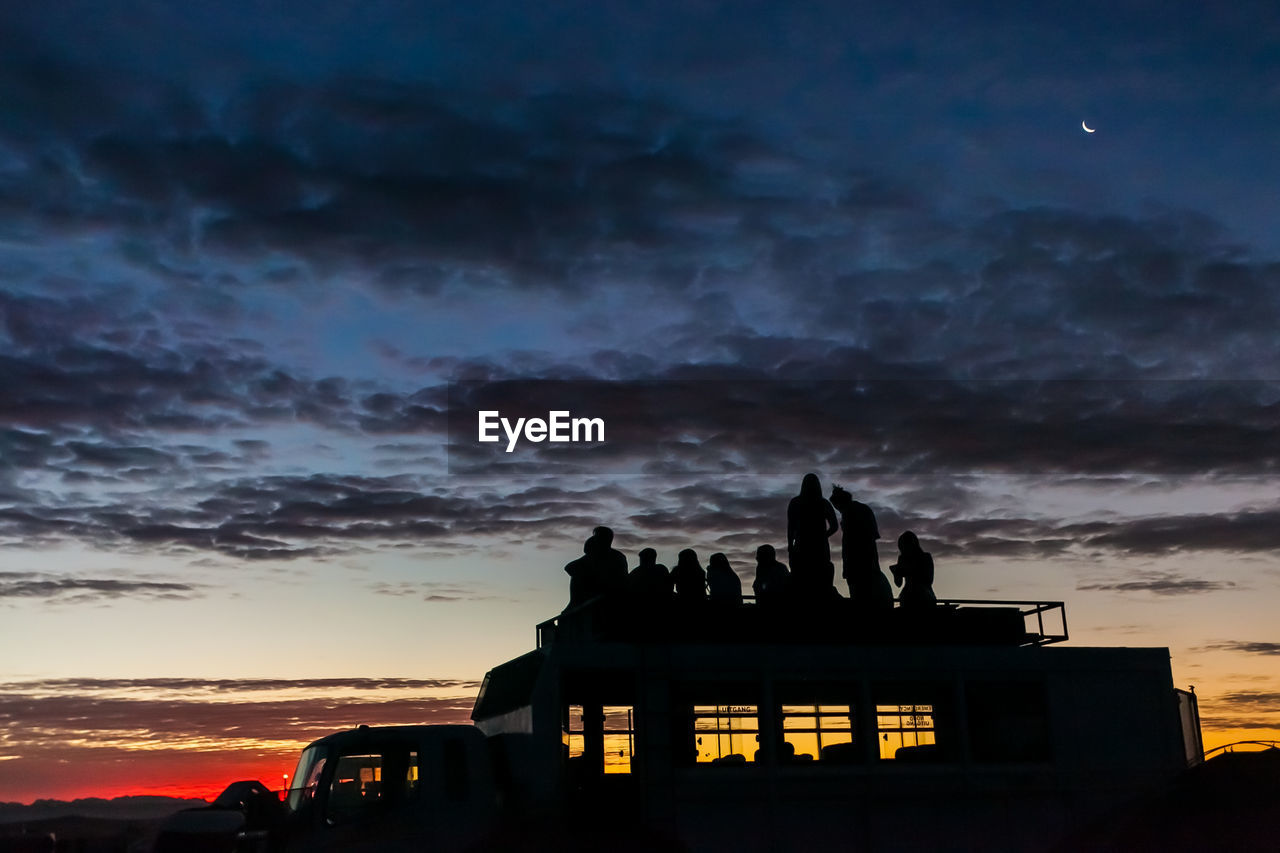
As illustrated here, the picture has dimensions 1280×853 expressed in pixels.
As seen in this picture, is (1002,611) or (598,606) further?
(1002,611)

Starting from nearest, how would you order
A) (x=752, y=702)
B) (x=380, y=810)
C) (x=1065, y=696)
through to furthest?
(x=380, y=810), (x=752, y=702), (x=1065, y=696)

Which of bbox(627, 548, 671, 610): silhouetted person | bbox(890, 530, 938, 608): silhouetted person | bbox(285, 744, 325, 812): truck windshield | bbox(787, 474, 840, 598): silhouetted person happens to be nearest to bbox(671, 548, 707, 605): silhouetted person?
bbox(627, 548, 671, 610): silhouetted person

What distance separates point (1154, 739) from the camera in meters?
12.9

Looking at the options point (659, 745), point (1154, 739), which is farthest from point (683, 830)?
point (1154, 739)

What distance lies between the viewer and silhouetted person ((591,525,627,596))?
13938mm

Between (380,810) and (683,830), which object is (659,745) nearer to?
(683,830)

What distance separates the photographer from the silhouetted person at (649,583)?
1215cm

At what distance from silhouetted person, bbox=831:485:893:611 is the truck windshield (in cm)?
626

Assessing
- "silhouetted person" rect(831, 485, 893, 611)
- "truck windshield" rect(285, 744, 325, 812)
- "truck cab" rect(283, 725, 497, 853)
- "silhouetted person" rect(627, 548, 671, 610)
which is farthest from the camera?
"silhouetted person" rect(831, 485, 893, 611)

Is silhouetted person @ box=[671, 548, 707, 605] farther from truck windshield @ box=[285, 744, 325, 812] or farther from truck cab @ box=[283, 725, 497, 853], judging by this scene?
truck windshield @ box=[285, 744, 325, 812]

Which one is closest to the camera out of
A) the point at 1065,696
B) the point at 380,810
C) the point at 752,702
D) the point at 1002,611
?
the point at 380,810

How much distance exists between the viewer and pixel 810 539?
1423cm

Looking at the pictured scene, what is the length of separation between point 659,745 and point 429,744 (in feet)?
7.19

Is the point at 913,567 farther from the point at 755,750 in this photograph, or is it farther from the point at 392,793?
the point at 392,793
